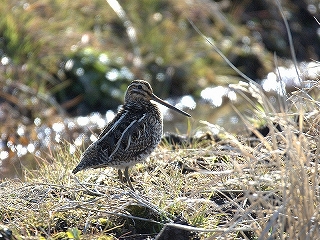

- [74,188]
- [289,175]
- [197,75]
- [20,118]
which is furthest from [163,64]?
[289,175]

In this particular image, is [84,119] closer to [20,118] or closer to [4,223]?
[20,118]

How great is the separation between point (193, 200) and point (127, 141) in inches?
58.2

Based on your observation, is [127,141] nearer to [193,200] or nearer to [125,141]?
[125,141]

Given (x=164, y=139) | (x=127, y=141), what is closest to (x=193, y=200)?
(x=127, y=141)

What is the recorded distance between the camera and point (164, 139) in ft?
19.5

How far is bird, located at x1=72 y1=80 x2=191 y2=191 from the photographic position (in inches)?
188

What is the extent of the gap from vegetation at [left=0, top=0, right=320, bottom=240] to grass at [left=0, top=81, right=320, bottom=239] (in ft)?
0.04

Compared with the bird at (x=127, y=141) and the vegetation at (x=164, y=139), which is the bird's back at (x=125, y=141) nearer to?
the bird at (x=127, y=141)

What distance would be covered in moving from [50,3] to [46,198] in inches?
245

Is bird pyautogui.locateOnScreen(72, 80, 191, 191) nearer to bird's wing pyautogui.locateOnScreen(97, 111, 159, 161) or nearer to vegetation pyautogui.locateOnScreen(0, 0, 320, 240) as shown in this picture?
bird's wing pyautogui.locateOnScreen(97, 111, 159, 161)

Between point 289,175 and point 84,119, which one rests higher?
point 289,175

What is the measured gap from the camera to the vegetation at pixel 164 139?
3566 mm

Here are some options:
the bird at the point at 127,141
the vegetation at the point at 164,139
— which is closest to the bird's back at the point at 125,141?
the bird at the point at 127,141

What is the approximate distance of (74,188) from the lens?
14.1ft
